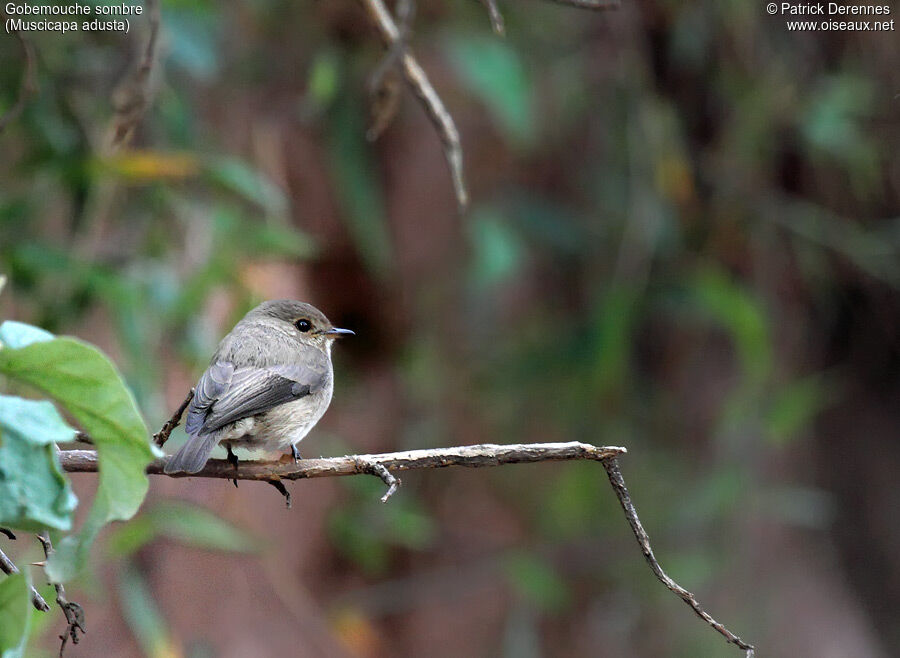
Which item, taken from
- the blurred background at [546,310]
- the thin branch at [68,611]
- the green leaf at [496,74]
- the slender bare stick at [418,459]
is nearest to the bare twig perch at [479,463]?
the slender bare stick at [418,459]

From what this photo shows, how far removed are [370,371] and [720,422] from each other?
6.80 ft

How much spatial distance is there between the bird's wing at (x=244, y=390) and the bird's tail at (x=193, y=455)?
1.1 inches

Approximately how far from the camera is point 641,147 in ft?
18.0

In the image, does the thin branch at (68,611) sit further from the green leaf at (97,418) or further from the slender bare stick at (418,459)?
the green leaf at (97,418)

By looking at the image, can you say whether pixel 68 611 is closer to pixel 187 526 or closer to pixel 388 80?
pixel 388 80

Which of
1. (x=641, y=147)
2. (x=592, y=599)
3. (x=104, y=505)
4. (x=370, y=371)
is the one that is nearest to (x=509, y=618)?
(x=592, y=599)

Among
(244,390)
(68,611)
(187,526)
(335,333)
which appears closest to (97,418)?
(68,611)

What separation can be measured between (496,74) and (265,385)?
2823 millimetres

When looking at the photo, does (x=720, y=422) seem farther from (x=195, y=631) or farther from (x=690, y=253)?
(x=195, y=631)

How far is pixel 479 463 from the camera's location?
5.36 ft

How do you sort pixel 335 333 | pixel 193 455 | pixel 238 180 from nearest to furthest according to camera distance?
pixel 193 455, pixel 335 333, pixel 238 180

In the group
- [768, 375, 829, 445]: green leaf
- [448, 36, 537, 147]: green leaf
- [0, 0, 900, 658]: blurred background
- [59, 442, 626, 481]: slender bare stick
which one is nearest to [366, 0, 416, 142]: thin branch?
[59, 442, 626, 481]: slender bare stick

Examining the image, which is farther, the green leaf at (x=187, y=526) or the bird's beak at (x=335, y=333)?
the green leaf at (x=187, y=526)

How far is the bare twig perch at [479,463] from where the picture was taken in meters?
1.58
